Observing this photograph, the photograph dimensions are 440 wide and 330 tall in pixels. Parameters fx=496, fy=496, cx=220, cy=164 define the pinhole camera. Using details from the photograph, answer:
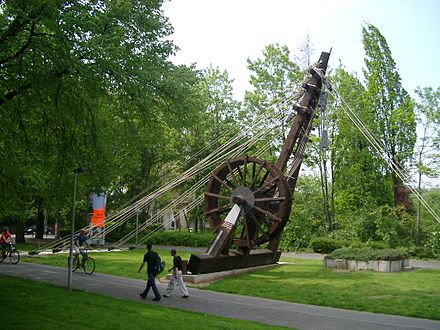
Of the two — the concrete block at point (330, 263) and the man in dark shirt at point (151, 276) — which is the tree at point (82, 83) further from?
the concrete block at point (330, 263)

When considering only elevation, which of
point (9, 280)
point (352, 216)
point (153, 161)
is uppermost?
point (153, 161)

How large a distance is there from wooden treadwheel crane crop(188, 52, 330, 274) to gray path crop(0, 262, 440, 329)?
9.22 ft

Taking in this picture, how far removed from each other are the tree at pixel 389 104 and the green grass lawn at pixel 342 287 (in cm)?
1783

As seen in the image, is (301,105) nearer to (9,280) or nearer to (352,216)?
(9,280)

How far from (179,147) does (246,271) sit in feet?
89.0

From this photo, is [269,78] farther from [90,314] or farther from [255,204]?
[90,314]

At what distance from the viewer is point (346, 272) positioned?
21000 millimetres

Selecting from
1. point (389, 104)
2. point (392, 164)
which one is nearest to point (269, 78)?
point (389, 104)

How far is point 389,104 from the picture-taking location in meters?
39.9

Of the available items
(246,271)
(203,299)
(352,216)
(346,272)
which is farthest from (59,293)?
(352,216)

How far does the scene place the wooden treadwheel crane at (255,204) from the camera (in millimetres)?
18766

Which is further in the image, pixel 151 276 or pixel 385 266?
pixel 385 266

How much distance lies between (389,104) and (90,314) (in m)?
34.5

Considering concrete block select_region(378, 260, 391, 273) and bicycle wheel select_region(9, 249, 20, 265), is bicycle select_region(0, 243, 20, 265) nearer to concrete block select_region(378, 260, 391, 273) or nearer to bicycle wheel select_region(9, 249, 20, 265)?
bicycle wheel select_region(9, 249, 20, 265)
